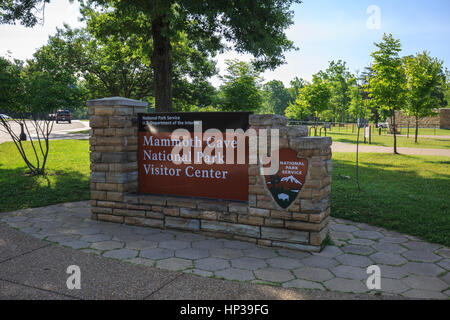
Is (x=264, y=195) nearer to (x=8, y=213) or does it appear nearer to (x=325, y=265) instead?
(x=325, y=265)

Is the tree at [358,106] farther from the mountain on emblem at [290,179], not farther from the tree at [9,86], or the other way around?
the tree at [9,86]

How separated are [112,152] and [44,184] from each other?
14.3 feet

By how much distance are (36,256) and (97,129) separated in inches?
90.9

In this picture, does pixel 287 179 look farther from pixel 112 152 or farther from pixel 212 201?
pixel 112 152

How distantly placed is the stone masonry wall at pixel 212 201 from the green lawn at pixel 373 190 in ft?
6.05

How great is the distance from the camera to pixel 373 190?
27.8 feet

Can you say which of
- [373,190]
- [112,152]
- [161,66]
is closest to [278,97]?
[161,66]

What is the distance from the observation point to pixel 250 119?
4.95 m

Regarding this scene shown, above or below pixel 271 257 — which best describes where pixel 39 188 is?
above

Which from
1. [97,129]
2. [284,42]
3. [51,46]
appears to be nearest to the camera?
[97,129]

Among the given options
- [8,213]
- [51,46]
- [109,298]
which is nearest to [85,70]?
[51,46]

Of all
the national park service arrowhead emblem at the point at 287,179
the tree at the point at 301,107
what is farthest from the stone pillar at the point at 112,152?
the tree at the point at 301,107

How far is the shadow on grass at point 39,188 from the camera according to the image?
741cm

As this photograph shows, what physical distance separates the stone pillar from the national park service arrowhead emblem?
2487mm
